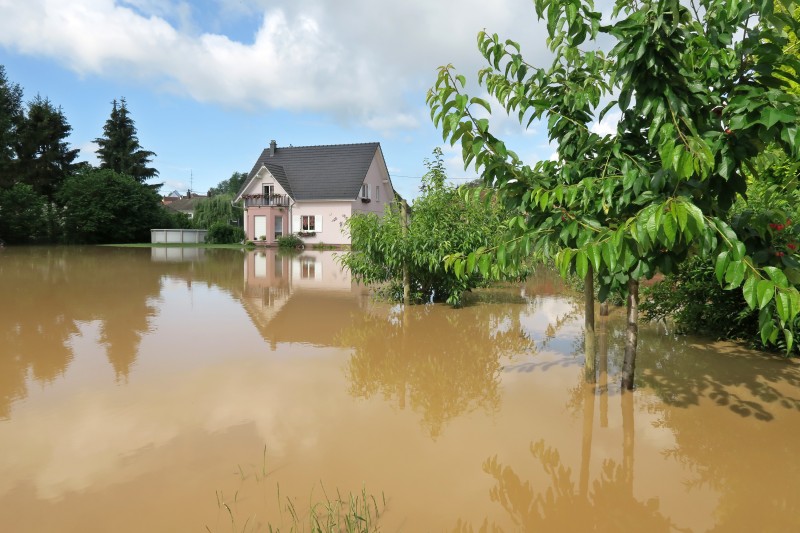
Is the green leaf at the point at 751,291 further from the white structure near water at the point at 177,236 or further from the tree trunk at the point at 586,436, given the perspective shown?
the white structure near water at the point at 177,236

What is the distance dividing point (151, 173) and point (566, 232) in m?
56.3

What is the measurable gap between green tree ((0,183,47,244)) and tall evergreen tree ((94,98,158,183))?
16.2m

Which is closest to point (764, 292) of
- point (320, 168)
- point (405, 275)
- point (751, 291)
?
point (751, 291)

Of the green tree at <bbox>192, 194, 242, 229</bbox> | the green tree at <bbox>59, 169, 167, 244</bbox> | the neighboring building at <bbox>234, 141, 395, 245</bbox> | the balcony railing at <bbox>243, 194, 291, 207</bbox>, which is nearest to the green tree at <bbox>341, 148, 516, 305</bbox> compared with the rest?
the neighboring building at <bbox>234, 141, 395, 245</bbox>

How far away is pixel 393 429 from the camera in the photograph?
168 inches

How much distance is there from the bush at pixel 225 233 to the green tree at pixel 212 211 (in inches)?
126

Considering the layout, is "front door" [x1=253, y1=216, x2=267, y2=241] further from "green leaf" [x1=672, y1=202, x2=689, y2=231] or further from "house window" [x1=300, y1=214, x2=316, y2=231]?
"green leaf" [x1=672, y1=202, x2=689, y2=231]

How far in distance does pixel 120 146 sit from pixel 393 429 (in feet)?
185

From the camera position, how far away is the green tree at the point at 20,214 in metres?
32.2

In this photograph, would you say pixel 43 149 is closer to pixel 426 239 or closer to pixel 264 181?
pixel 264 181

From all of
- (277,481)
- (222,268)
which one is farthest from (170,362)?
(222,268)

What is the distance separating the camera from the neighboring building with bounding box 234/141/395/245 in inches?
1481

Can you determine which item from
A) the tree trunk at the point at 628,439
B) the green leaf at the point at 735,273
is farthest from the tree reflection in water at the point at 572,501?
the green leaf at the point at 735,273

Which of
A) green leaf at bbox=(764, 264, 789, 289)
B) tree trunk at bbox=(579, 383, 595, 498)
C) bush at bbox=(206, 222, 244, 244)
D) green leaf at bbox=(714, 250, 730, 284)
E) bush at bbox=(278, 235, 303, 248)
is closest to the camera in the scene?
green leaf at bbox=(764, 264, 789, 289)
